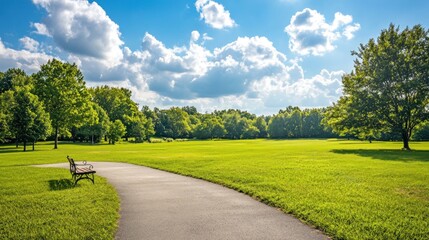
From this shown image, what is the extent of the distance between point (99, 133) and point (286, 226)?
7825cm

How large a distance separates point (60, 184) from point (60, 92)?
141 ft

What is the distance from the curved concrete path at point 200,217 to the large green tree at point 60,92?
4583 cm

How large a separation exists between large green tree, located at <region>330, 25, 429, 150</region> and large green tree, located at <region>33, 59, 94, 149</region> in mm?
44432

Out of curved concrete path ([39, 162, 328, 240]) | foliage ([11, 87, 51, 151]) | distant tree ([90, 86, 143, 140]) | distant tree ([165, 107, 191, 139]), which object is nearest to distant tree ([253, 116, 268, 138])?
distant tree ([165, 107, 191, 139])

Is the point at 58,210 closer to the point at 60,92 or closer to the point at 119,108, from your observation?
the point at 60,92

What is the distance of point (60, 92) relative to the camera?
169 feet

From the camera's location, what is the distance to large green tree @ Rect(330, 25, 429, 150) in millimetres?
38156

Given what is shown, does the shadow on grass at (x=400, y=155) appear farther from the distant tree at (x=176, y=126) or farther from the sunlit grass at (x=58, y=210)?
the distant tree at (x=176, y=126)

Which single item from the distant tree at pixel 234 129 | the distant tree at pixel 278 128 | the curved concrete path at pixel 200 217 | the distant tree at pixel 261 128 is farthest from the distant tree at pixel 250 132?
the curved concrete path at pixel 200 217

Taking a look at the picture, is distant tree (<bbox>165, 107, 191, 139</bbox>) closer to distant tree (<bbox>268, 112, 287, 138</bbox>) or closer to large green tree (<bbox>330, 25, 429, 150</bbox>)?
distant tree (<bbox>268, 112, 287, 138</bbox>)

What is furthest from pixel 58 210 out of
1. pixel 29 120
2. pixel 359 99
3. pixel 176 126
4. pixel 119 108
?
pixel 176 126

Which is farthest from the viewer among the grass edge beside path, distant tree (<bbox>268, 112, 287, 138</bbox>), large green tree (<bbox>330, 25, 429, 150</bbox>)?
distant tree (<bbox>268, 112, 287, 138</bbox>)

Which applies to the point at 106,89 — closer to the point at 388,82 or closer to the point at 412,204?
the point at 388,82

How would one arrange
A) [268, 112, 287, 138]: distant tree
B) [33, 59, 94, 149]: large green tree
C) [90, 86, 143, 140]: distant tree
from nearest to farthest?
1. [33, 59, 94, 149]: large green tree
2. [90, 86, 143, 140]: distant tree
3. [268, 112, 287, 138]: distant tree
